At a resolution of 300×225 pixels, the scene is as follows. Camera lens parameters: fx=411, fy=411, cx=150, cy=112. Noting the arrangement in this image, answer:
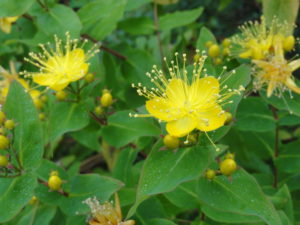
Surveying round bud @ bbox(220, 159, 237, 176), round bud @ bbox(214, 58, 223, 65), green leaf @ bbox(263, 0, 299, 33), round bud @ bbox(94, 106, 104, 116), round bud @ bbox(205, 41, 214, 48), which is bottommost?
round bud @ bbox(220, 159, 237, 176)

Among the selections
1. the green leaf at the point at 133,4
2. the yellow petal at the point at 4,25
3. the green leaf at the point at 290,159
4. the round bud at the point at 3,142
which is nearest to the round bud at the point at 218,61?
the green leaf at the point at 290,159


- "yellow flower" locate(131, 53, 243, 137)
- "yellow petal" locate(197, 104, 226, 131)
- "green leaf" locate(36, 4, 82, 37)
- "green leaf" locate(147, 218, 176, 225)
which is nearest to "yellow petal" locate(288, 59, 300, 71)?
"yellow flower" locate(131, 53, 243, 137)

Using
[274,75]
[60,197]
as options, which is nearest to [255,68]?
[274,75]

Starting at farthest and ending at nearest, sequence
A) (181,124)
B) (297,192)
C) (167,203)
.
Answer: (297,192) → (167,203) → (181,124)

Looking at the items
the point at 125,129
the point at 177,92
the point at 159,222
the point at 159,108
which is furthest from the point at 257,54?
the point at 159,222

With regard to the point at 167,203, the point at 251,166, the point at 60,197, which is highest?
the point at 60,197

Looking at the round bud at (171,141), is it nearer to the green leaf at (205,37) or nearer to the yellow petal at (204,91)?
the yellow petal at (204,91)

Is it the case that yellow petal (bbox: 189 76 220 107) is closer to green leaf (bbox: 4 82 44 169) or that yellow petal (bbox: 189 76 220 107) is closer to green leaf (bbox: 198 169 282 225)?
green leaf (bbox: 198 169 282 225)

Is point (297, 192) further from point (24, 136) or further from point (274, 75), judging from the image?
point (24, 136)
